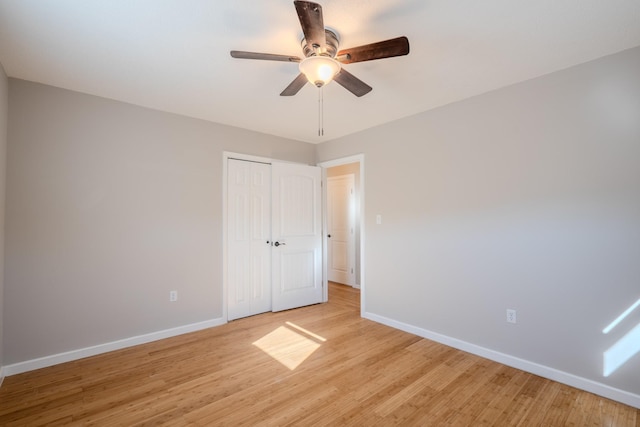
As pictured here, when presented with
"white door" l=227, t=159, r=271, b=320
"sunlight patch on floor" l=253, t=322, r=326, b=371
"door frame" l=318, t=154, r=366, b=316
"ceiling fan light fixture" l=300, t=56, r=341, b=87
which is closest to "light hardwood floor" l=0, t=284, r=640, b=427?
"sunlight patch on floor" l=253, t=322, r=326, b=371

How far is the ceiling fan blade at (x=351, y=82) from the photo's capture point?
1.92 metres

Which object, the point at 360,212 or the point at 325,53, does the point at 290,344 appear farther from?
the point at 325,53

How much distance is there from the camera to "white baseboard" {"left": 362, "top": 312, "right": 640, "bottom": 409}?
6.74 ft

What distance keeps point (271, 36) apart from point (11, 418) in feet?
9.86

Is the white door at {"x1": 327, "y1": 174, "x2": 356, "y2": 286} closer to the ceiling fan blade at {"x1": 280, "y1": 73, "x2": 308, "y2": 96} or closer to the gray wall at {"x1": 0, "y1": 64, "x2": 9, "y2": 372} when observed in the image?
the ceiling fan blade at {"x1": 280, "y1": 73, "x2": 308, "y2": 96}

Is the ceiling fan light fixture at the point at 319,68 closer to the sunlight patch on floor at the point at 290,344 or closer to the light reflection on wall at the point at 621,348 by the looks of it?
the sunlight patch on floor at the point at 290,344

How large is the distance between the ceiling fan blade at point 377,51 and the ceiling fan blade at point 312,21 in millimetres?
172

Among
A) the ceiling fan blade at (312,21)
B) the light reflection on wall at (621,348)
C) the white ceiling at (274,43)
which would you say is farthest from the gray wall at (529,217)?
the ceiling fan blade at (312,21)

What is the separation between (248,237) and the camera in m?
3.85

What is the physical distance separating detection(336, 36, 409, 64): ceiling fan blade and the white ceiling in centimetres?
20

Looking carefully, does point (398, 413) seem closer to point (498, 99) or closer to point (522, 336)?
point (522, 336)

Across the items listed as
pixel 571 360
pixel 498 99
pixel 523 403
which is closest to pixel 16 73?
pixel 498 99

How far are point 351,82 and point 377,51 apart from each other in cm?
34

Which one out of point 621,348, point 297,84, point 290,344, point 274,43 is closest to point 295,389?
point 290,344
